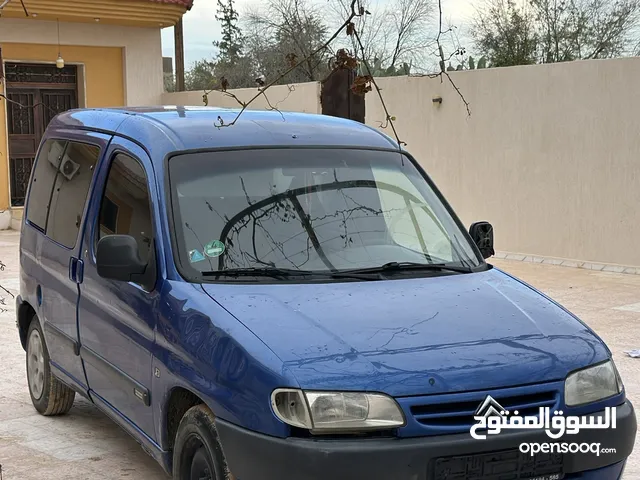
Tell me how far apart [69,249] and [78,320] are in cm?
43

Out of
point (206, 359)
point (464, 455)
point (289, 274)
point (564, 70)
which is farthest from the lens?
point (564, 70)

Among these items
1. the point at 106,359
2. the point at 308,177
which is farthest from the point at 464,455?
the point at 106,359

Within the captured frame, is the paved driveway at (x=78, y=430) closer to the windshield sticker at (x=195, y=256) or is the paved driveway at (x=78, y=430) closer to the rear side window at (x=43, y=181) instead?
the rear side window at (x=43, y=181)

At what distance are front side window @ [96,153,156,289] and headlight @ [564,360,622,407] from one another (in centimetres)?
190

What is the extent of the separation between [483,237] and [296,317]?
1.76 m

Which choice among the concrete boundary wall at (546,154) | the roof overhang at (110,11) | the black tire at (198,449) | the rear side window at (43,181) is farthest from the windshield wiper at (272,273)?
the roof overhang at (110,11)

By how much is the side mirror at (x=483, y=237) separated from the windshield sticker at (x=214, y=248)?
1511 mm

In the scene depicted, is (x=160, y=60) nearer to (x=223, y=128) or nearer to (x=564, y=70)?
(x=564, y=70)

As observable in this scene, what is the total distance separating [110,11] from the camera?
19156 mm

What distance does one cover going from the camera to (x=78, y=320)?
5453mm

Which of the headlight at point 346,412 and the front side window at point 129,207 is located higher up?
the front side window at point 129,207

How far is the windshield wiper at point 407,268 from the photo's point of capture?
15.1ft

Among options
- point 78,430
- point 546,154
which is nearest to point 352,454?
point 78,430

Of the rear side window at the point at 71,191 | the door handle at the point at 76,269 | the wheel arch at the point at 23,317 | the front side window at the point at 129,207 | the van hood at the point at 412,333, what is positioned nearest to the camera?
the van hood at the point at 412,333
